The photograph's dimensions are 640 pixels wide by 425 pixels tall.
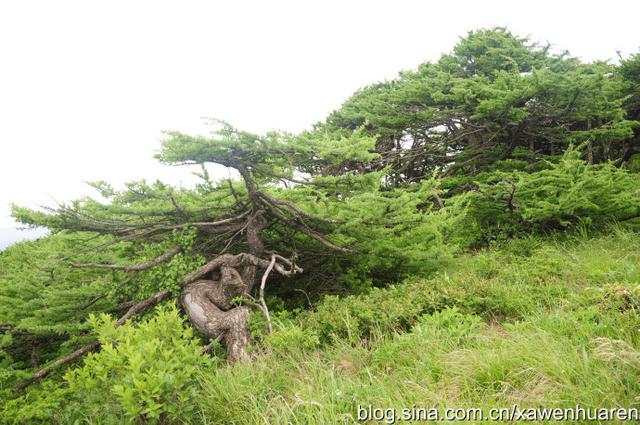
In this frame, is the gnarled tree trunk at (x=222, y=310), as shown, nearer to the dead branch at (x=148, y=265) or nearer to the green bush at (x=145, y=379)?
the dead branch at (x=148, y=265)

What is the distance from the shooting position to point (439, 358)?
3336mm

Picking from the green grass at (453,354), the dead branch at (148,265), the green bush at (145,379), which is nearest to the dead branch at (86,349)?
the dead branch at (148,265)

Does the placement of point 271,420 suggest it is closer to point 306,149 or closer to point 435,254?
point 306,149

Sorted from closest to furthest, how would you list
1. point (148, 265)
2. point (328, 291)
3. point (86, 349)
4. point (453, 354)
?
point (453, 354) < point (86, 349) < point (148, 265) < point (328, 291)

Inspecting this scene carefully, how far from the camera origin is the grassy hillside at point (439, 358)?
2664 mm

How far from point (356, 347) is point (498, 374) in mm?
1640

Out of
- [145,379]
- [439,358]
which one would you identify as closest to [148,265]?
[145,379]

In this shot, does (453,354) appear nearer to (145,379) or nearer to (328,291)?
(145,379)

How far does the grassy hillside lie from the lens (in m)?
2.66

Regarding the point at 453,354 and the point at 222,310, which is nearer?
the point at 453,354

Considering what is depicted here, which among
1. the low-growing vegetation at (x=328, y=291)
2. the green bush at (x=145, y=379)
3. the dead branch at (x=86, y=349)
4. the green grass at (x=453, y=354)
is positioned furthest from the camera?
the dead branch at (x=86, y=349)

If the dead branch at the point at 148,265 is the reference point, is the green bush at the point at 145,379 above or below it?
below

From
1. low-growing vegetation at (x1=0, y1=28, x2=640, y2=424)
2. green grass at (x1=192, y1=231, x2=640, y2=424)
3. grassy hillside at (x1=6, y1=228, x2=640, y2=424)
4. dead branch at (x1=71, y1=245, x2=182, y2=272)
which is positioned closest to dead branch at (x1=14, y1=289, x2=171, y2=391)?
low-growing vegetation at (x1=0, y1=28, x2=640, y2=424)

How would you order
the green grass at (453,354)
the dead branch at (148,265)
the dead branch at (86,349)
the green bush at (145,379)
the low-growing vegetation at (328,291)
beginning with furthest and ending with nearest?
1. the dead branch at (148,265)
2. the dead branch at (86,349)
3. the low-growing vegetation at (328,291)
4. the green bush at (145,379)
5. the green grass at (453,354)
